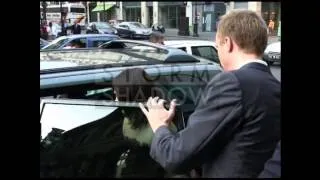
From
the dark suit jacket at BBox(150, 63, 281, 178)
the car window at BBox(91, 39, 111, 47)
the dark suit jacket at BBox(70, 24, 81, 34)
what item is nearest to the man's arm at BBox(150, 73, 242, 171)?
the dark suit jacket at BBox(150, 63, 281, 178)

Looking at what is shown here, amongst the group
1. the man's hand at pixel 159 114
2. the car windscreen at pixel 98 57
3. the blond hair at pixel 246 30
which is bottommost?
the man's hand at pixel 159 114

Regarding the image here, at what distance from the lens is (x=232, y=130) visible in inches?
58.0

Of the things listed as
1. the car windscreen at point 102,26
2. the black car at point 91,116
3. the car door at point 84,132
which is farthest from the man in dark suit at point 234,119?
the car windscreen at point 102,26

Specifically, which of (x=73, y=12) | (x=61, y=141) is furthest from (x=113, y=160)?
(x=73, y=12)

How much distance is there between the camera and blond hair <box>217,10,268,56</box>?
61.4 inches

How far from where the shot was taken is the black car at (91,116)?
2061 mm

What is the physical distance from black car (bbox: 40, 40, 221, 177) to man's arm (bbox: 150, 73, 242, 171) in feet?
1.43

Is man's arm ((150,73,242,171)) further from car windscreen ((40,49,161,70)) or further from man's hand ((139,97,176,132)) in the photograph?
car windscreen ((40,49,161,70))

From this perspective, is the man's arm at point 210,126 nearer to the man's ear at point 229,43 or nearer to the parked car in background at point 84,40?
the man's ear at point 229,43

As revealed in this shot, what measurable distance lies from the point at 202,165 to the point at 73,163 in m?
0.73

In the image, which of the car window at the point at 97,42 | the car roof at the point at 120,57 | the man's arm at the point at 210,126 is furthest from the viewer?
the car window at the point at 97,42

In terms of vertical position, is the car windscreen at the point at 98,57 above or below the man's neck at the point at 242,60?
below
